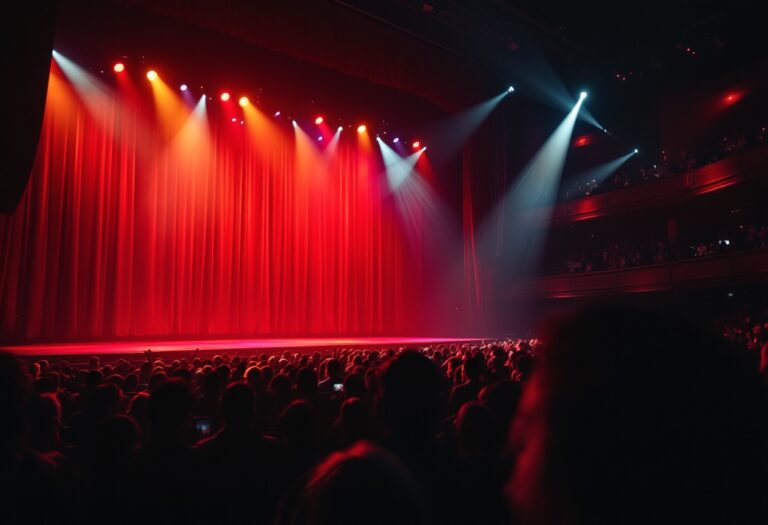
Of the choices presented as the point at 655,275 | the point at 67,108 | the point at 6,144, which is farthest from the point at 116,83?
the point at 655,275

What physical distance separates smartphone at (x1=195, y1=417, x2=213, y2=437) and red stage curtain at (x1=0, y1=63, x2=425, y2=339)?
37.5ft

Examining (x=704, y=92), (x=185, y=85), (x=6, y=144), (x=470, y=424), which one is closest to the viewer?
(x=470, y=424)

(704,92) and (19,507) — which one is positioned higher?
(704,92)

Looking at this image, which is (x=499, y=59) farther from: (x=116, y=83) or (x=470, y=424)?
(x=470, y=424)

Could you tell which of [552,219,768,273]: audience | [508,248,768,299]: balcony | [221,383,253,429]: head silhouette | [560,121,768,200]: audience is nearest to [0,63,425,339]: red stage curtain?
[508,248,768,299]: balcony

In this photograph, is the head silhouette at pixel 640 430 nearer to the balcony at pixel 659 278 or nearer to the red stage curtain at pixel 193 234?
the red stage curtain at pixel 193 234

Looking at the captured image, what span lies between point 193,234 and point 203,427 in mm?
14203

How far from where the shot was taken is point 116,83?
15891mm

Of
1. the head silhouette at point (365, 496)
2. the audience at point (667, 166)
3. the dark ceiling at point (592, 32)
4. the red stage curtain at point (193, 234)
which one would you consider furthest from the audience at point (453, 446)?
the audience at point (667, 166)

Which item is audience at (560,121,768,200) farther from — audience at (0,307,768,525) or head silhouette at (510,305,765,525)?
head silhouette at (510,305,765,525)

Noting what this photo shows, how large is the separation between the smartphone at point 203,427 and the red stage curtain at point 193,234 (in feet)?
37.5

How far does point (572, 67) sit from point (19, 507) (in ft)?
59.8

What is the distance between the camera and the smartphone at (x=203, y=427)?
413 centimetres

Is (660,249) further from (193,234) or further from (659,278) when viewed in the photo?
(193,234)
